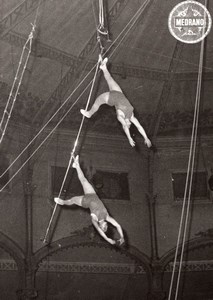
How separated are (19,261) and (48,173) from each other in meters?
2.75

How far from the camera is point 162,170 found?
16609mm

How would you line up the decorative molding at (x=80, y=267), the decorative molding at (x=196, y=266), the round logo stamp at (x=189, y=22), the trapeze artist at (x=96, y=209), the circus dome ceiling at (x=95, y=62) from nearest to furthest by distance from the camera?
the trapeze artist at (x=96, y=209)
the circus dome ceiling at (x=95, y=62)
the round logo stamp at (x=189, y=22)
the decorative molding at (x=80, y=267)
the decorative molding at (x=196, y=266)

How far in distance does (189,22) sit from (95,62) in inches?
116

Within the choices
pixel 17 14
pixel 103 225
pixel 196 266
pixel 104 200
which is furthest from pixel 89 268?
pixel 17 14

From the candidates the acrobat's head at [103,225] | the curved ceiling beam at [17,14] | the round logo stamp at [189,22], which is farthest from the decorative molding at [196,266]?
the curved ceiling beam at [17,14]

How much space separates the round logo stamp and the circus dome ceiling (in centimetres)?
19

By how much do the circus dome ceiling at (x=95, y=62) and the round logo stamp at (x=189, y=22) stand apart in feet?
0.62

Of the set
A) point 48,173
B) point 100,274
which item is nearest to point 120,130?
point 48,173

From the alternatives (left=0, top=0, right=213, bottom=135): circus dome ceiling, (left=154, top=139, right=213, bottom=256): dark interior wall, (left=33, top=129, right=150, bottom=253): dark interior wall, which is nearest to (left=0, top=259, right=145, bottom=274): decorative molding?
(left=33, top=129, right=150, bottom=253): dark interior wall

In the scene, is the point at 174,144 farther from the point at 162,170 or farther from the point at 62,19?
the point at 62,19

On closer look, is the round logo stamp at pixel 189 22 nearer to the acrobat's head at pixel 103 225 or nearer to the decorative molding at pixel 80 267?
the acrobat's head at pixel 103 225

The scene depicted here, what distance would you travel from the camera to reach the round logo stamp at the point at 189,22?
43.8ft

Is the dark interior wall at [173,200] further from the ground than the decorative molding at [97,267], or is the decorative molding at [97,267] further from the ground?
the dark interior wall at [173,200]

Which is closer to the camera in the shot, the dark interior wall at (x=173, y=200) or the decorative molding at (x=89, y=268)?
the decorative molding at (x=89, y=268)
